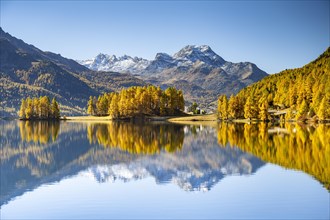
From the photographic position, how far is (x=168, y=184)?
3684cm

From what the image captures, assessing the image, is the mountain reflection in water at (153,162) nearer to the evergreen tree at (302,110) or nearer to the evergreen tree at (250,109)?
the evergreen tree at (302,110)

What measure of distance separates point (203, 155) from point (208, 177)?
61.6ft

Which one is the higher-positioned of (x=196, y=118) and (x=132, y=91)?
(x=132, y=91)

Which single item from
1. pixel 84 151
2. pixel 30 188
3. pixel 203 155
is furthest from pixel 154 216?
pixel 84 151

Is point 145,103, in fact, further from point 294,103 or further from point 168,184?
point 168,184

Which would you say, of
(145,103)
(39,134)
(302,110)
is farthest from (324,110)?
(39,134)

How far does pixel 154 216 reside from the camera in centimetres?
2644

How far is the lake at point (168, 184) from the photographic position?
27.7m

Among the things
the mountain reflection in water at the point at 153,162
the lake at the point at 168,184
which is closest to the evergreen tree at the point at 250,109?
the mountain reflection in water at the point at 153,162

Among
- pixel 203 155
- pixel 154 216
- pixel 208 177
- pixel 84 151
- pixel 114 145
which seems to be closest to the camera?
pixel 154 216

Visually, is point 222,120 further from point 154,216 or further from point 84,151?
point 154,216

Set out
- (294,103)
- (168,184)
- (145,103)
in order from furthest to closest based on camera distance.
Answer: (145,103) → (294,103) → (168,184)

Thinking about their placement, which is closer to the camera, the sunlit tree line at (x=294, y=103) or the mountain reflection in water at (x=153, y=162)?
the mountain reflection in water at (x=153, y=162)

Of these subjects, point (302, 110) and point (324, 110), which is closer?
Result: point (324, 110)
